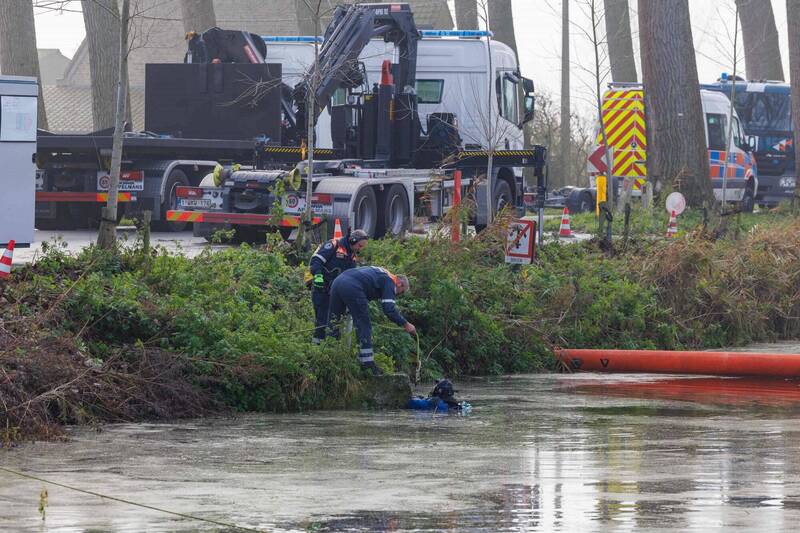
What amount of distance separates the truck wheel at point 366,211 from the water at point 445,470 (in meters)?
8.91

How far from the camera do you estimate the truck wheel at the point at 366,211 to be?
22.6 m

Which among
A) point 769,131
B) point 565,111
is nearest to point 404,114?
point 769,131

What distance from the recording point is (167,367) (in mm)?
12781

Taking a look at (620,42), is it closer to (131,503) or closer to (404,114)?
(404,114)

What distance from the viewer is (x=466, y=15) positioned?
136 feet

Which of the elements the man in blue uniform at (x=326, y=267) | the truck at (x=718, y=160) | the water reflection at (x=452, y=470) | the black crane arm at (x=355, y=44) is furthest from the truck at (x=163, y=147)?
the water reflection at (x=452, y=470)

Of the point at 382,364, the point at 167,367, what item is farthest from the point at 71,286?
the point at 382,364

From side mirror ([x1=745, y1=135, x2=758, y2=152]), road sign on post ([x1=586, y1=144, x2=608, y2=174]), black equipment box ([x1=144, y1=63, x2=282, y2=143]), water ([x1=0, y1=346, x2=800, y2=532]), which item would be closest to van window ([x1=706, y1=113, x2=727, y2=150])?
side mirror ([x1=745, y1=135, x2=758, y2=152])

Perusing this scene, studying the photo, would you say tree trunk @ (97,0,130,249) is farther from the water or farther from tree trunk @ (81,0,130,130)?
tree trunk @ (81,0,130,130)

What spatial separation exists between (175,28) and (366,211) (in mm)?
44472

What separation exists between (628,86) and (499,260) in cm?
1947

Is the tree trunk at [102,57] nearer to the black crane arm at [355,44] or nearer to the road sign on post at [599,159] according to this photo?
the black crane arm at [355,44]

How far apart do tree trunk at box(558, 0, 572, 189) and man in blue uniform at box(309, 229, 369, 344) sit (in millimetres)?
32575

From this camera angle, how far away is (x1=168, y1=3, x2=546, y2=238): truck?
2422 centimetres
